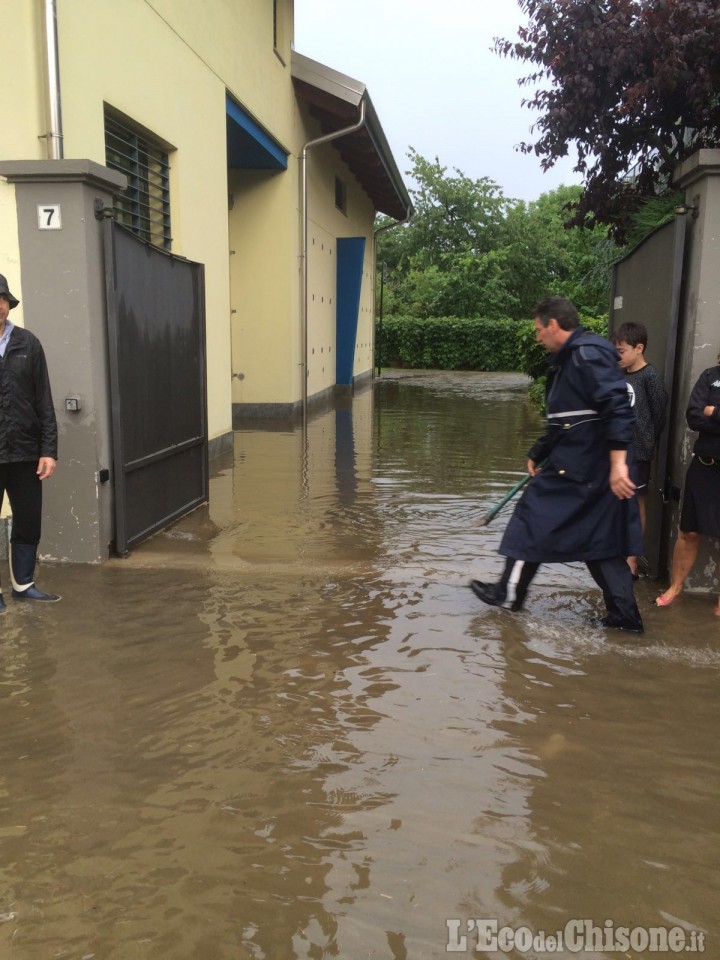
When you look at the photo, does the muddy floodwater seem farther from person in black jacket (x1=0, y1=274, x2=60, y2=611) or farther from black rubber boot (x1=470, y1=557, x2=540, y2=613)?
person in black jacket (x1=0, y1=274, x2=60, y2=611)

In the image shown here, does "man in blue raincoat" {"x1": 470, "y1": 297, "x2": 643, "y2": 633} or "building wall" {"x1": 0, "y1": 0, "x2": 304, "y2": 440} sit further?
"building wall" {"x1": 0, "y1": 0, "x2": 304, "y2": 440}

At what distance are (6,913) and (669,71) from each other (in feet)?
29.8

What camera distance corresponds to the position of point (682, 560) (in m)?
4.89

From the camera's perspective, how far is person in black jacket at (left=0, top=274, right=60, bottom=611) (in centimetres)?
464

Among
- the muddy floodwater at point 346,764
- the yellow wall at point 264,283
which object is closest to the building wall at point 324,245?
the yellow wall at point 264,283

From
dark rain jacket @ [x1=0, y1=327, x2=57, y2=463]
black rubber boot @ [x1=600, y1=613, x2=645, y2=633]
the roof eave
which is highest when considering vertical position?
the roof eave

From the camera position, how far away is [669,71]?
8516 millimetres

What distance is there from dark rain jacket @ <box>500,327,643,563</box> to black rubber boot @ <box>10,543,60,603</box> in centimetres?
277

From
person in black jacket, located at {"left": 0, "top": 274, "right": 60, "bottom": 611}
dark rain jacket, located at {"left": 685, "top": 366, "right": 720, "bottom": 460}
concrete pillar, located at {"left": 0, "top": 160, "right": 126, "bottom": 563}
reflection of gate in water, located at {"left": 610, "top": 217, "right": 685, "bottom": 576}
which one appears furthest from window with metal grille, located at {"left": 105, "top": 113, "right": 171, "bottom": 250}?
dark rain jacket, located at {"left": 685, "top": 366, "right": 720, "bottom": 460}

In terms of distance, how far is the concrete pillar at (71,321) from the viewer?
512 centimetres

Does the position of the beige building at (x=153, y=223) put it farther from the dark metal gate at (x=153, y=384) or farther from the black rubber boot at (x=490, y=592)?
the black rubber boot at (x=490, y=592)

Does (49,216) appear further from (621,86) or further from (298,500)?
(621,86)

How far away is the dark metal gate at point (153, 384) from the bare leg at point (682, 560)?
138 inches

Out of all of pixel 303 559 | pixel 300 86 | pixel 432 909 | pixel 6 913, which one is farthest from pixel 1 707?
pixel 300 86
